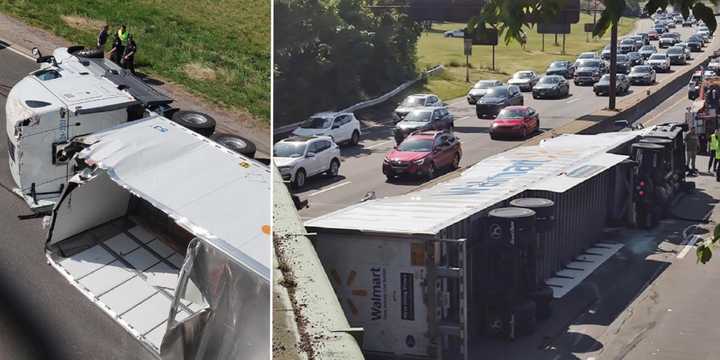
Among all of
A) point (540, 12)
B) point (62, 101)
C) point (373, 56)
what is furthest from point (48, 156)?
point (540, 12)

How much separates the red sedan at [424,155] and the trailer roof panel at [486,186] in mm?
216

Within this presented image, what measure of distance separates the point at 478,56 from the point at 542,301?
108 inches

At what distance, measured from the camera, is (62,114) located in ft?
25.6

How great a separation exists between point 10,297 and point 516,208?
4557mm

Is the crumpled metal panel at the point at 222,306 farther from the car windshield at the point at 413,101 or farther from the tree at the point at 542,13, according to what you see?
the car windshield at the point at 413,101

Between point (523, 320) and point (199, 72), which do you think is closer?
point (199, 72)

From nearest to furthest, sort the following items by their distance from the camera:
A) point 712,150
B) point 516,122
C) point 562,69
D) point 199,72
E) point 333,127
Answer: point 333,127, point 199,72, point 516,122, point 712,150, point 562,69

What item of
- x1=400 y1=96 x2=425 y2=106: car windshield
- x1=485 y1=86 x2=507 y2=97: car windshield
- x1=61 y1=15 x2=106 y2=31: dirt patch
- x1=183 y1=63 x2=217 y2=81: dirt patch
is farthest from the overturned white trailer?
x1=61 y1=15 x2=106 y2=31: dirt patch

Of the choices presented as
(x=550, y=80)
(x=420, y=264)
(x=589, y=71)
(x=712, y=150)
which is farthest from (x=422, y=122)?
(x=550, y=80)

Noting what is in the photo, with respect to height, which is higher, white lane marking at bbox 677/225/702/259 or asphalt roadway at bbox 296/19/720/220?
asphalt roadway at bbox 296/19/720/220

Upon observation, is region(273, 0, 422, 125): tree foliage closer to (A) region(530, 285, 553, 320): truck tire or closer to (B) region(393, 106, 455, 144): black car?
(B) region(393, 106, 455, 144): black car

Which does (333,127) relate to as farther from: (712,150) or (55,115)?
(712,150)

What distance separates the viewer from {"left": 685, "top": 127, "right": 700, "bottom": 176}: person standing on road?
14.1 meters

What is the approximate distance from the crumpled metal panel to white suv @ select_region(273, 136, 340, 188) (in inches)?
58.9
